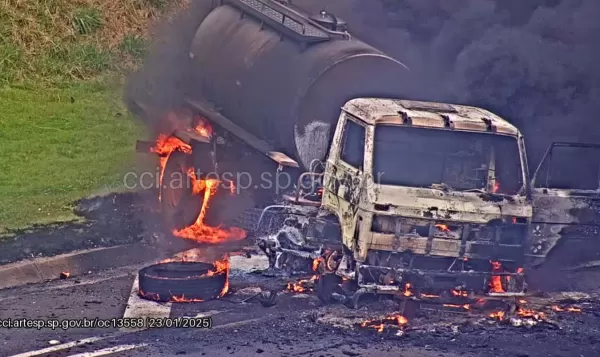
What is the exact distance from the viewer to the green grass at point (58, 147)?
38.7ft

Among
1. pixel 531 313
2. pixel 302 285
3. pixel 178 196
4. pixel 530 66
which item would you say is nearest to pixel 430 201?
pixel 531 313

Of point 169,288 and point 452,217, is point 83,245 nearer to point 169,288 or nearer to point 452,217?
point 169,288

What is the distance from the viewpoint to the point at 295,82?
11.4 metres

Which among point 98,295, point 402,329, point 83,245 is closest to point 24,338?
point 98,295

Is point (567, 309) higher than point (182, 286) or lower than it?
higher

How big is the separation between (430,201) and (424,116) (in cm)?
97

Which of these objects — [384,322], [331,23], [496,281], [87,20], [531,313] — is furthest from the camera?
[87,20]

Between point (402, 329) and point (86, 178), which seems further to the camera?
point (86, 178)

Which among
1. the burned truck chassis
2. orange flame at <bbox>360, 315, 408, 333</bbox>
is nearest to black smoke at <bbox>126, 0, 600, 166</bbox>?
the burned truck chassis

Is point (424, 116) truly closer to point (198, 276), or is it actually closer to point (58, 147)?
point (198, 276)

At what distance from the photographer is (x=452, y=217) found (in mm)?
8891

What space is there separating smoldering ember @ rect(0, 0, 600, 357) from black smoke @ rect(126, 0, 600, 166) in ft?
0.09

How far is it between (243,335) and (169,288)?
1.18 meters

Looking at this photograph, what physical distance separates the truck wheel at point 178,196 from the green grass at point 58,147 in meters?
0.93
